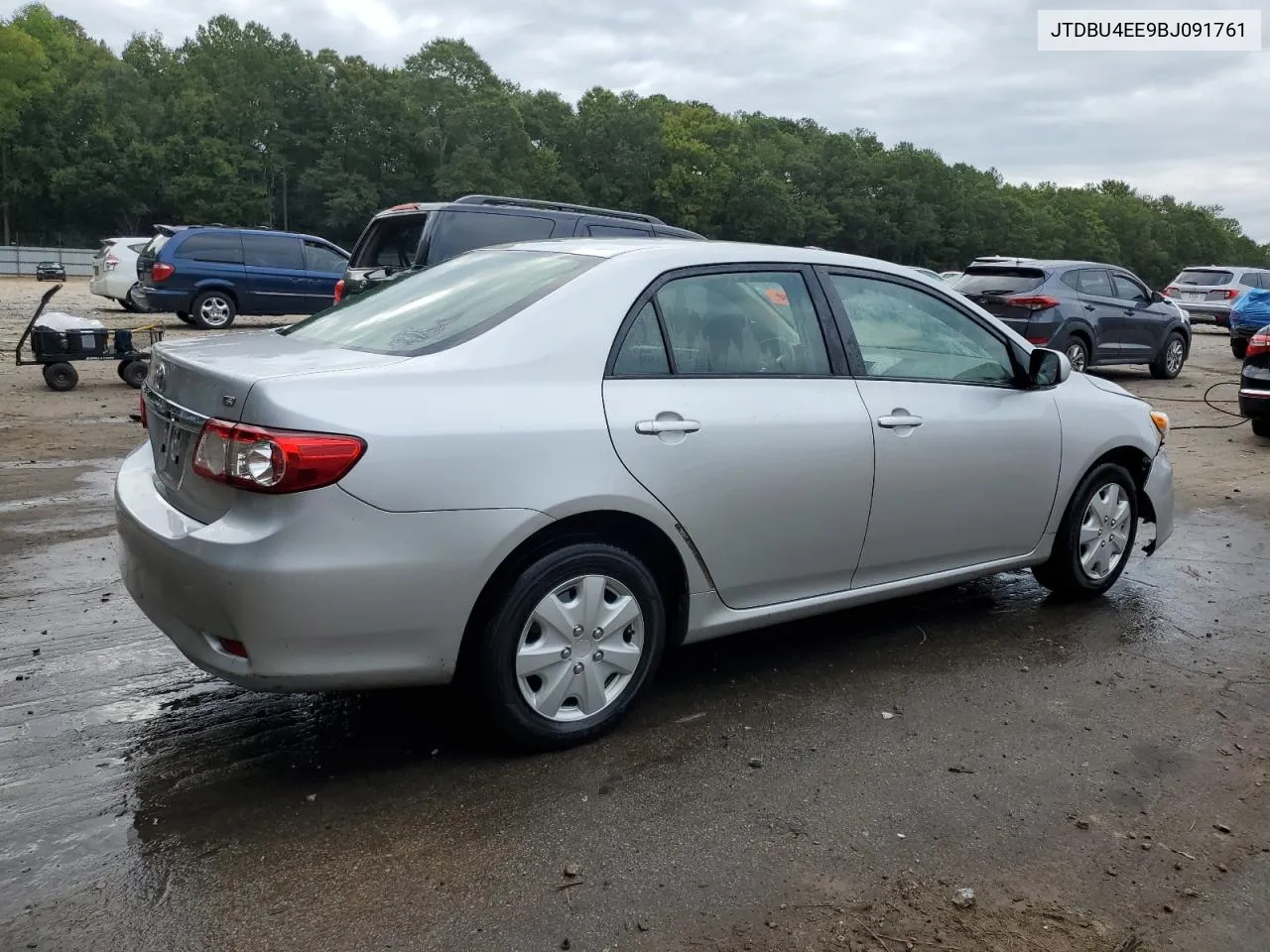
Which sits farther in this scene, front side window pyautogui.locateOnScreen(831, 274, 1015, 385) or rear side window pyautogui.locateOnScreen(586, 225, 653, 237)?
rear side window pyautogui.locateOnScreen(586, 225, 653, 237)

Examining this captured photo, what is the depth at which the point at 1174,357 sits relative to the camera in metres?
16.3

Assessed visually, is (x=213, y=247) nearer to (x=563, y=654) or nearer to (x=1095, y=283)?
(x=1095, y=283)

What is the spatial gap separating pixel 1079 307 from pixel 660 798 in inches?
503

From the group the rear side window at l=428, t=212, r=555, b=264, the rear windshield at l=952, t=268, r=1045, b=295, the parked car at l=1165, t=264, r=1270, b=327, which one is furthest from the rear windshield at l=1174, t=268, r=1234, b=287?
the rear side window at l=428, t=212, r=555, b=264

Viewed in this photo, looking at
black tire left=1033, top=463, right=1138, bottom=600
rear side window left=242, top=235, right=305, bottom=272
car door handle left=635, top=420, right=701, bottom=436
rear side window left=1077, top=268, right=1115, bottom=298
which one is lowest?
black tire left=1033, top=463, right=1138, bottom=600

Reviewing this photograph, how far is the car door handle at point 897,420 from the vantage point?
4.15 metres

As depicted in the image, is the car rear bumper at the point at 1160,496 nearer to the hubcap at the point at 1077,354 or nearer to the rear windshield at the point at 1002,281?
the rear windshield at the point at 1002,281

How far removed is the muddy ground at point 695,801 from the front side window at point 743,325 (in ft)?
3.98

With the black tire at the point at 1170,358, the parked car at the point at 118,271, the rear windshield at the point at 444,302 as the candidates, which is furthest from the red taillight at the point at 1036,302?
the parked car at the point at 118,271

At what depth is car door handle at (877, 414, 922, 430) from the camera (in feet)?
13.6

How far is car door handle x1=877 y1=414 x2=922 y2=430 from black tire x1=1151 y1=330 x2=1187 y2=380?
1342cm

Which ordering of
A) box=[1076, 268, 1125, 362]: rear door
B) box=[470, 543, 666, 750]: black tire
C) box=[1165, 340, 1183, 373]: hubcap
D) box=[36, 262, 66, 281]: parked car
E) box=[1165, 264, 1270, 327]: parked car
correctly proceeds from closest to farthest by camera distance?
1. box=[470, 543, 666, 750]: black tire
2. box=[1076, 268, 1125, 362]: rear door
3. box=[1165, 340, 1183, 373]: hubcap
4. box=[1165, 264, 1270, 327]: parked car
5. box=[36, 262, 66, 281]: parked car

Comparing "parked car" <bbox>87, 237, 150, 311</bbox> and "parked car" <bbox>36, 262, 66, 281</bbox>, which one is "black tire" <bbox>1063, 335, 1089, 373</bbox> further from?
"parked car" <bbox>36, 262, 66, 281</bbox>

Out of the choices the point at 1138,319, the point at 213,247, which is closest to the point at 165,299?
the point at 213,247
